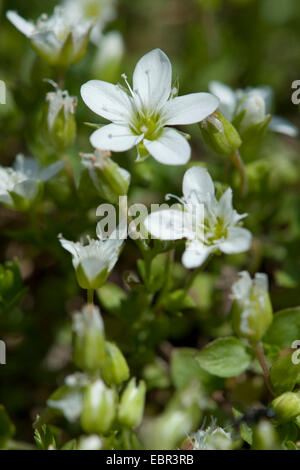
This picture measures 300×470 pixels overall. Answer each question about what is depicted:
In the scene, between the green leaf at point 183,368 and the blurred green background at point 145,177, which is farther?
the blurred green background at point 145,177

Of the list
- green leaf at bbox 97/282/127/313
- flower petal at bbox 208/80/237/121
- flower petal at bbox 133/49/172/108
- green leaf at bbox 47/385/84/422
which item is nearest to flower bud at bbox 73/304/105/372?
green leaf at bbox 47/385/84/422

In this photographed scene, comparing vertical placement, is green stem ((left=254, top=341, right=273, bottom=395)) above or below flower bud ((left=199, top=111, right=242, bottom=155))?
below

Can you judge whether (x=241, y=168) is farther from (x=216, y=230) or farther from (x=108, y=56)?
(x=108, y=56)

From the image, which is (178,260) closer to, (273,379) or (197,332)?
(197,332)

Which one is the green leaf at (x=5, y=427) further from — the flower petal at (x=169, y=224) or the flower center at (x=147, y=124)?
the flower center at (x=147, y=124)

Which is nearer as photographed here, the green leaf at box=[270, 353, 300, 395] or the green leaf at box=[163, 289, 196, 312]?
the green leaf at box=[270, 353, 300, 395]

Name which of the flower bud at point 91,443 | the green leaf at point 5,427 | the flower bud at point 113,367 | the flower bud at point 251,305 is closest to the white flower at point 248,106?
the flower bud at point 251,305

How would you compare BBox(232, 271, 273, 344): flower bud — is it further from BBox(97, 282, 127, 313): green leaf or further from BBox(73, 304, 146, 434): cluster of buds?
BBox(97, 282, 127, 313): green leaf
